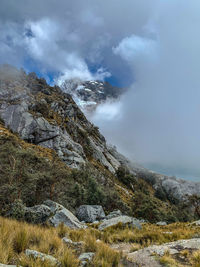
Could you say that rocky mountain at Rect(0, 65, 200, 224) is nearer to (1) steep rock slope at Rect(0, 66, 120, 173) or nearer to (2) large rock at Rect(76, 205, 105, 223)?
(1) steep rock slope at Rect(0, 66, 120, 173)

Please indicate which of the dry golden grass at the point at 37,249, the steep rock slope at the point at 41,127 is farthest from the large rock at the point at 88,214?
the steep rock slope at the point at 41,127

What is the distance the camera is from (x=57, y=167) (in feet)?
72.4

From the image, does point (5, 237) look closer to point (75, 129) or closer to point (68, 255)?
point (68, 255)

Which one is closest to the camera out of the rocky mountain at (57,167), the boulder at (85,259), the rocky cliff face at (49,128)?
the boulder at (85,259)

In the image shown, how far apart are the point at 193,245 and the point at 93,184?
91.8 feet

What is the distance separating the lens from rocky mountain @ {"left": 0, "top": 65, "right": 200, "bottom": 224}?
1576 cm

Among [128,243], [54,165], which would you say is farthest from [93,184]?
[128,243]

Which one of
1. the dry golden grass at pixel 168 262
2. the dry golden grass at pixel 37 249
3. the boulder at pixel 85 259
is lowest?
the dry golden grass at pixel 168 262

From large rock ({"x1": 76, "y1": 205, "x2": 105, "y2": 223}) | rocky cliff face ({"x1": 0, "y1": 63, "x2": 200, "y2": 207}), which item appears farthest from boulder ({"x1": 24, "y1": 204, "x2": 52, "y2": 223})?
rocky cliff face ({"x1": 0, "y1": 63, "x2": 200, "y2": 207})

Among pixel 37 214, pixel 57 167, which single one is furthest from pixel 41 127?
pixel 37 214

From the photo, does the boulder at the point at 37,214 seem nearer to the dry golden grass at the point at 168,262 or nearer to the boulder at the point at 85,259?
the boulder at the point at 85,259

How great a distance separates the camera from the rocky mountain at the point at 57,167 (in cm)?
1576

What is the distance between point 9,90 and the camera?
105250mm

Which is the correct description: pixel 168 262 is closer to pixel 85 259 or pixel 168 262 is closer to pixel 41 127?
pixel 85 259
